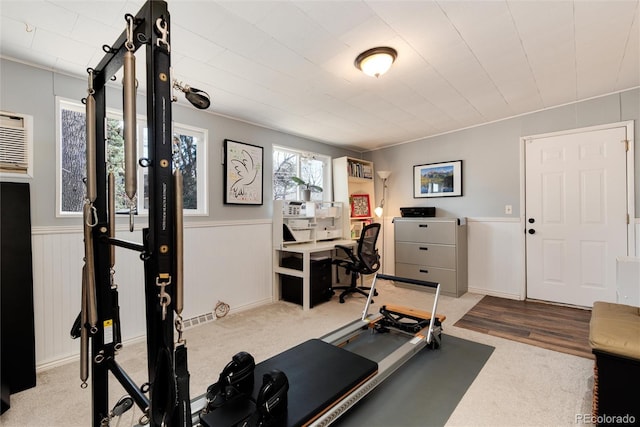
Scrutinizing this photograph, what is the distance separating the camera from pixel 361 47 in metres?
2.04

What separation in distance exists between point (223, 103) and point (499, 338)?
3488mm

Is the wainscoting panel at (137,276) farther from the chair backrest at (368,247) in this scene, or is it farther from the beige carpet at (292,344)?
the chair backrest at (368,247)

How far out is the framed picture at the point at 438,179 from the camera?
168 inches

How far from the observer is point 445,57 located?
220 cm

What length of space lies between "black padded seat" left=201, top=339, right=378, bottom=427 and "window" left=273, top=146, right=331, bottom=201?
2.45 m

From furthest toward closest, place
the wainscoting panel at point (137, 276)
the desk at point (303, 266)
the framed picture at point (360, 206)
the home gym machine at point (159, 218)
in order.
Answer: the framed picture at point (360, 206) → the desk at point (303, 266) → the wainscoting panel at point (137, 276) → the home gym machine at point (159, 218)

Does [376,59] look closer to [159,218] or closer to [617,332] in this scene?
[159,218]

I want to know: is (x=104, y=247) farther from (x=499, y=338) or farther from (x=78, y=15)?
(x=499, y=338)

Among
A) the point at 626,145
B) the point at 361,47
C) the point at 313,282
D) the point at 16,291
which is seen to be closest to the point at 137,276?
the point at 16,291

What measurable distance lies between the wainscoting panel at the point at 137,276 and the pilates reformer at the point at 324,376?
1.53 meters

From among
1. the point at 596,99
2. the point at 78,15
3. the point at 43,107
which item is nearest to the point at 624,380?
the point at 596,99

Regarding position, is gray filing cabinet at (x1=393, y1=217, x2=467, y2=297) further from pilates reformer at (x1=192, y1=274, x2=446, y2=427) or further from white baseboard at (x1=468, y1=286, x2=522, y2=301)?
pilates reformer at (x1=192, y1=274, x2=446, y2=427)

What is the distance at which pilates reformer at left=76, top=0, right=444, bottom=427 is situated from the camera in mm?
867

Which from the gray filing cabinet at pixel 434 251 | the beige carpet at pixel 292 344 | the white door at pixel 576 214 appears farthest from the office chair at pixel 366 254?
the white door at pixel 576 214
